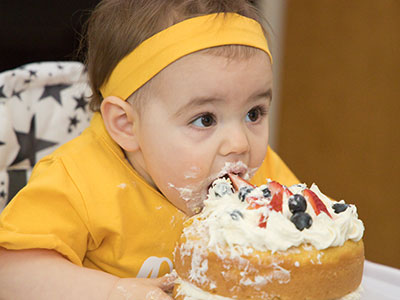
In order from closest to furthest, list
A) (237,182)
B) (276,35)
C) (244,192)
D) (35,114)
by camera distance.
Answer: (244,192)
(237,182)
(35,114)
(276,35)

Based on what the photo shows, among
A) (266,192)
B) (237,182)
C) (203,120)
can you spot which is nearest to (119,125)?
(203,120)

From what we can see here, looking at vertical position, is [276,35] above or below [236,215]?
below

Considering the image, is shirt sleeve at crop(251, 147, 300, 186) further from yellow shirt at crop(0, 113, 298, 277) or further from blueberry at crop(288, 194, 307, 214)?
blueberry at crop(288, 194, 307, 214)

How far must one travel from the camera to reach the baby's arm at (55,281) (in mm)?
1032

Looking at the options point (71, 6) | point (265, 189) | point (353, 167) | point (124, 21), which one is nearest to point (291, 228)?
point (265, 189)

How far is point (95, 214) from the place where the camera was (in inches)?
44.4

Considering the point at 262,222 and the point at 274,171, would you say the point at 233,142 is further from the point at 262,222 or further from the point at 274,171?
the point at 274,171

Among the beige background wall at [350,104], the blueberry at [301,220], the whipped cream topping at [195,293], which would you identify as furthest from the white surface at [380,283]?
the beige background wall at [350,104]

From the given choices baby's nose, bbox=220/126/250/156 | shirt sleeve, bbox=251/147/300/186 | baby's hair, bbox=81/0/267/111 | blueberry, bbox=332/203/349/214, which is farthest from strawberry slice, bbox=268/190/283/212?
shirt sleeve, bbox=251/147/300/186

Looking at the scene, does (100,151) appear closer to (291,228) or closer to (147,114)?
(147,114)

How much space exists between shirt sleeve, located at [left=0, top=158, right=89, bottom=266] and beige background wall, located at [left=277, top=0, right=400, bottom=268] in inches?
60.5

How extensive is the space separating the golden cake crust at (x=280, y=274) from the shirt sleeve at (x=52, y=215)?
33 cm

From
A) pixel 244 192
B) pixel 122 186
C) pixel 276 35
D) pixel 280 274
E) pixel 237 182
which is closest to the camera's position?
pixel 280 274

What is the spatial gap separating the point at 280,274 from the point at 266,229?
7cm
